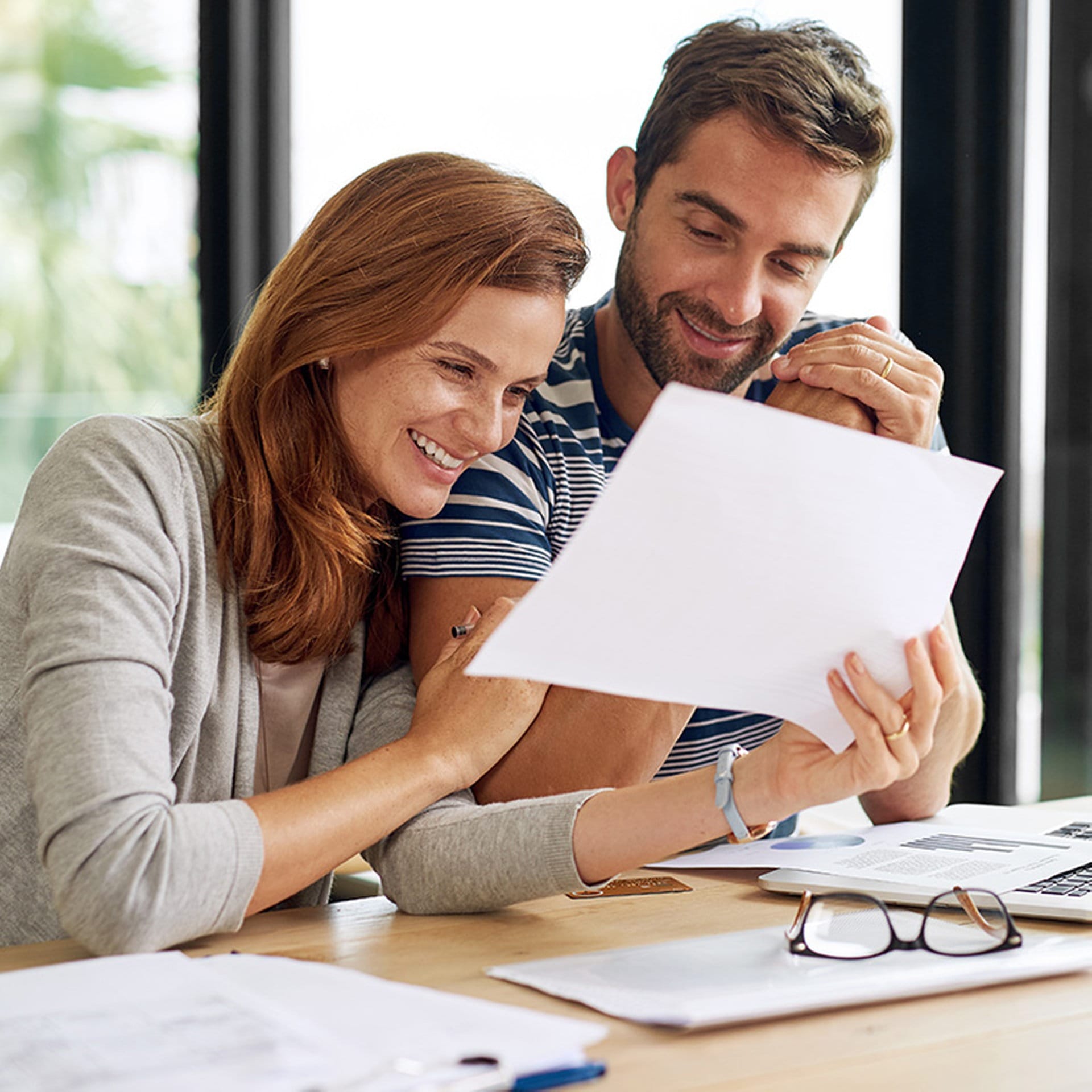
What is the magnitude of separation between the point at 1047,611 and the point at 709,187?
41.3 inches

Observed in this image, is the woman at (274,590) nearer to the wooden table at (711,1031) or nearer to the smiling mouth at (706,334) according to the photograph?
the wooden table at (711,1031)

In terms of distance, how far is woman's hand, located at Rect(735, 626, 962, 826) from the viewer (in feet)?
3.03

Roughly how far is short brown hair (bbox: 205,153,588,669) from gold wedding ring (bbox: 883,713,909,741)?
508 millimetres

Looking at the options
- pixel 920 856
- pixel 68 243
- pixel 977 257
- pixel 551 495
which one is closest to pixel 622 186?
pixel 551 495

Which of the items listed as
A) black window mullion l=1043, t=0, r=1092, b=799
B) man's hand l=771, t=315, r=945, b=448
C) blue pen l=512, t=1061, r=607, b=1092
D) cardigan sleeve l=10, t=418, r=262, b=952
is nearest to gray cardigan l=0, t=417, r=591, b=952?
cardigan sleeve l=10, t=418, r=262, b=952

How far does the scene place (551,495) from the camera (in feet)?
4.75

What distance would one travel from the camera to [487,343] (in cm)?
123

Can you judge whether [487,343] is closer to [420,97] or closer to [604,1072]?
[604,1072]

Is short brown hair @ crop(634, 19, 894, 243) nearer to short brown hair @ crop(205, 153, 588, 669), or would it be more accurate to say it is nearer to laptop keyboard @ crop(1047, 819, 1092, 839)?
short brown hair @ crop(205, 153, 588, 669)

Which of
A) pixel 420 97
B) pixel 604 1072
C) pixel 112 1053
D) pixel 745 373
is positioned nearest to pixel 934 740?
pixel 745 373

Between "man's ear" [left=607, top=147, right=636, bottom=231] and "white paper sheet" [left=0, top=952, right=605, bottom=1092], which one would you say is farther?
"man's ear" [left=607, top=147, right=636, bottom=231]

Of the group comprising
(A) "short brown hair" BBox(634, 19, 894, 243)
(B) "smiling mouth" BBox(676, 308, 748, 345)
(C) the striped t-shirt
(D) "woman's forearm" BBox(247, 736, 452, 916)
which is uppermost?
(A) "short brown hair" BBox(634, 19, 894, 243)

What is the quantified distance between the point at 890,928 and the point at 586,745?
1.43 ft

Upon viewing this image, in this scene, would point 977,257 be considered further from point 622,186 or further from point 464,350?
point 464,350
